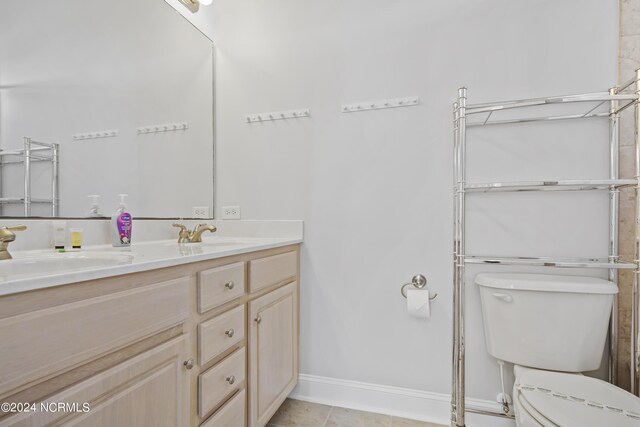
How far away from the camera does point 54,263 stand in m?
0.97

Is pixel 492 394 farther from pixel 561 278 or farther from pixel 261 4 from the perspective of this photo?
pixel 261 4

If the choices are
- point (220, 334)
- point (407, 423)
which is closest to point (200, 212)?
point (220, 334)

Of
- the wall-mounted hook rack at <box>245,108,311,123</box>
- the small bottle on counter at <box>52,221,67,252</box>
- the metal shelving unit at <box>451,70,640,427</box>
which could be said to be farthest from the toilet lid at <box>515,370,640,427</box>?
the small bottle on counter at <box>52,221,67,252</box>

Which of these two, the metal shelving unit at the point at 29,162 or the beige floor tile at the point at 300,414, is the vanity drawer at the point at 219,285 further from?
the beige floor tile at the point at 300,414

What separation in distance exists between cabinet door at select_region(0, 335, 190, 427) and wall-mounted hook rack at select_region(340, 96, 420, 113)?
131 cm

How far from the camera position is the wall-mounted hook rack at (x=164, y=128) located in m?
1.58

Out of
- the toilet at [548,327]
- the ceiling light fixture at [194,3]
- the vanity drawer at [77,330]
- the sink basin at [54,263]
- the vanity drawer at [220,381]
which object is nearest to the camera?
the vanity drawer at [77,330]

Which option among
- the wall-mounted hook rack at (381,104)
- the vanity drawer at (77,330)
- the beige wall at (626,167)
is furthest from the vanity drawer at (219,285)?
the beige wall at (626,167)

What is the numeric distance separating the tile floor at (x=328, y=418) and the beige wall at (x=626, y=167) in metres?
0.86

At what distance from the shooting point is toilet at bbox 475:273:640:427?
1129mm

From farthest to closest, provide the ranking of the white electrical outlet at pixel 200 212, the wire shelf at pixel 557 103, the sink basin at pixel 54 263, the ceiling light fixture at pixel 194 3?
the white electrical outlet at pixel 200 212, the ceiling light fixture at pixel 194 3, the wire shelf at pixel 557 103, the sink basin at pixel 54 263

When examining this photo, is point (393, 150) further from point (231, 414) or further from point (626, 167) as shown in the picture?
point (231, 414)

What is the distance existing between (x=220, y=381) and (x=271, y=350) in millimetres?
367

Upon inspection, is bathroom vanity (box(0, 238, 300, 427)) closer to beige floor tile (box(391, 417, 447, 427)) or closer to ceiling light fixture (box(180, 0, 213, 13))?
beige floor tile (box(391, 417, 447, 427))
